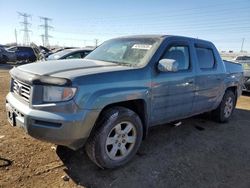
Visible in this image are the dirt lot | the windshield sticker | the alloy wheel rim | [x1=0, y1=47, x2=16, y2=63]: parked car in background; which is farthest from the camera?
[x1=0, y1=47, x2=16, y2=63]: parked car in background

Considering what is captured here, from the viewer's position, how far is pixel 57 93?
2674 mm

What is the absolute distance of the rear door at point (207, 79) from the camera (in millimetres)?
4499

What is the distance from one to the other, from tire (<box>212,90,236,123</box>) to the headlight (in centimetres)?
405

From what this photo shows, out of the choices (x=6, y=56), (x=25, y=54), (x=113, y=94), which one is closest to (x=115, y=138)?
(x=113, y=94)

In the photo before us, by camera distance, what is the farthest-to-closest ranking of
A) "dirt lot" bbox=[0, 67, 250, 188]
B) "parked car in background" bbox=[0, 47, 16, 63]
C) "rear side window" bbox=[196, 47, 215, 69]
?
"parked car in background" bbox=[0, 47, 16, 63], "rear side window" bbox=[196, 47, 215, 69], "dirt lot" bbox=[0, 67, 250, 188]

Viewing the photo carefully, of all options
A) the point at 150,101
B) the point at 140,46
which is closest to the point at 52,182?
the point at 150,101

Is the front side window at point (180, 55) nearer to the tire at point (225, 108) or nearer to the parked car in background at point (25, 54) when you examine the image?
the tire at point (225, 108)

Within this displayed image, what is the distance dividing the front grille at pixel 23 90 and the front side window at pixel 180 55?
2088 millimetres

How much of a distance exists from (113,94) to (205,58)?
8.83ft

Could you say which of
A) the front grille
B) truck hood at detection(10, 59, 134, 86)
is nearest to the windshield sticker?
truck hood at detection(10, 59, 134, 86)

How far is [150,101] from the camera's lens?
137 inches

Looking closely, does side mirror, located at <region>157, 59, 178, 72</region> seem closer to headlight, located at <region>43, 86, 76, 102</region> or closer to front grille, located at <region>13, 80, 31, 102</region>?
headlight, located at <region>43, 86, 76, 102</region>

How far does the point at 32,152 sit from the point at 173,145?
7.62 ft

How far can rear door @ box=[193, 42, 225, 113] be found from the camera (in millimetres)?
4499
